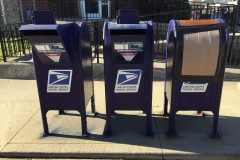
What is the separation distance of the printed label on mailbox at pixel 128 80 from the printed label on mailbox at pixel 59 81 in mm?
586

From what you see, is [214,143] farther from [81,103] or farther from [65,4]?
[65,4]

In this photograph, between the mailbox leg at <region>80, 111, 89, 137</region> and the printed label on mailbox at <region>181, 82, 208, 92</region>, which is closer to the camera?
the printed label on mailbox at <region>181, 82, 208, 92</region>

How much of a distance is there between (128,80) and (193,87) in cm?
78

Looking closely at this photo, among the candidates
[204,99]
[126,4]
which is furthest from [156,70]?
[126,4]

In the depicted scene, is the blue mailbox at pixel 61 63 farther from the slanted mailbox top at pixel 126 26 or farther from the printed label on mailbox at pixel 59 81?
the slanted mailbox top at pixel 126 26

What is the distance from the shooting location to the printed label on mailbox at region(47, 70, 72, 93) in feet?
9.46

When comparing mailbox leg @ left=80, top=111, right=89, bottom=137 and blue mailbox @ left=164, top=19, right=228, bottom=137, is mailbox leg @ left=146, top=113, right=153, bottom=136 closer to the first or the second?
blue mailbox @ left=164, top=19, right=228, bottom=137

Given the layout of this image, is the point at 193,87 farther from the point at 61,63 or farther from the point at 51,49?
the point at 51,49

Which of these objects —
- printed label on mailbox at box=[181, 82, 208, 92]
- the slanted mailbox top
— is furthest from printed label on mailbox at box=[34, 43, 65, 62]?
printed label on mailbox at box=[181, 82, 208, 92]

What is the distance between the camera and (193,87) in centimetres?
289

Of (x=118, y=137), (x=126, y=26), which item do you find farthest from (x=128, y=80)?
(x=118, y=137)

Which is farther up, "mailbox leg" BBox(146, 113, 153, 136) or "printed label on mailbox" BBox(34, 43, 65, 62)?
"printed label on mailbox" BBox(34, 43, 65, 62)

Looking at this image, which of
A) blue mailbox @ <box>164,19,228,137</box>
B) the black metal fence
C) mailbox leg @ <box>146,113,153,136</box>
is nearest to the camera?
blue mailbox @ <box>164,19,228,137</box>

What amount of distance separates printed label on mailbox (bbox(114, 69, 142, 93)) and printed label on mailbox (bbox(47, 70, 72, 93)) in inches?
23.1
